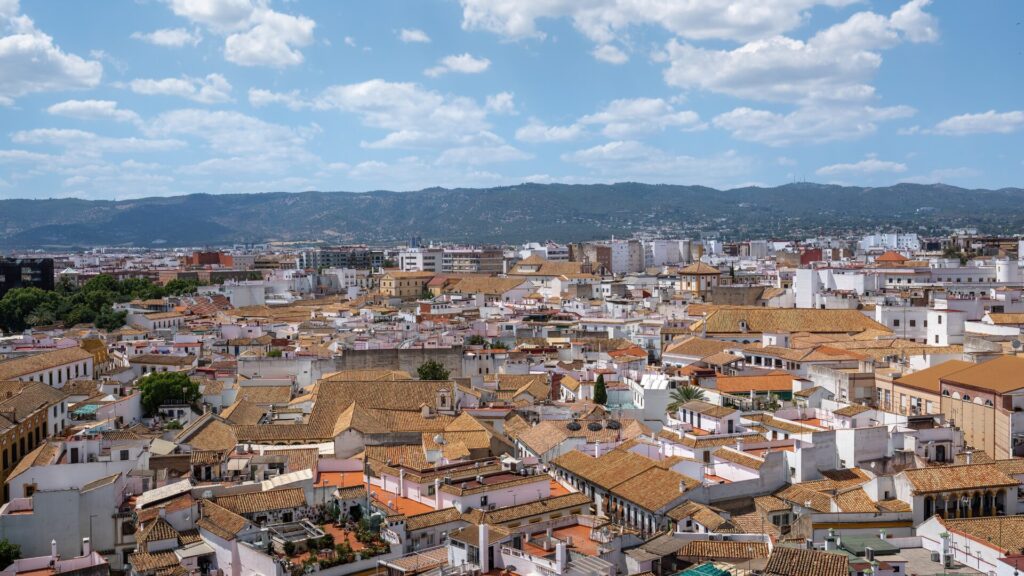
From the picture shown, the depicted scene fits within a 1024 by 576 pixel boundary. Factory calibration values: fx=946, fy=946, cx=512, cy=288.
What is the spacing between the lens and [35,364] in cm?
3694

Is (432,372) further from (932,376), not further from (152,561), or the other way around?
(152,561)

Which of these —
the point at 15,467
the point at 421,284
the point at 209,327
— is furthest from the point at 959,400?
the point at 421,284

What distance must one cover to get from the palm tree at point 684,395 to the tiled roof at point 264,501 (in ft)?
48.3

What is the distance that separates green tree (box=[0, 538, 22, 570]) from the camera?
19500 millimetres

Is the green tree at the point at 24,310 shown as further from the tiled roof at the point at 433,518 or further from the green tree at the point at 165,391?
the tiled roof at the point at 433,518

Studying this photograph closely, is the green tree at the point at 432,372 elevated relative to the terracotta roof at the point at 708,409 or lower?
lower

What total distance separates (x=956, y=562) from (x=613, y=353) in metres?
27.0

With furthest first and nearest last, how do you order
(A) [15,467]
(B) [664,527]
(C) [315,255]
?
(C) [315,255] < (A) [15,467] < (B) [664,527]

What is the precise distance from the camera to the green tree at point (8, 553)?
1950 cm

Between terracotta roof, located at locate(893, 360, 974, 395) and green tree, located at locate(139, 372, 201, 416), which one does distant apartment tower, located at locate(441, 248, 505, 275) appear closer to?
green tree, located at locate(139, 372, 201, 416)

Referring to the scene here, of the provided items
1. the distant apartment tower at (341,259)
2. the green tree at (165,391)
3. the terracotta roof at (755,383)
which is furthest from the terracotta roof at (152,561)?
the distant apartment tower at (341,259)

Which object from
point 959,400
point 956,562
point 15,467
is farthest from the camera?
point 959,400

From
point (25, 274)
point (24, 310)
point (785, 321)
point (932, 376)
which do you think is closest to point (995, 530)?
point (932, 376)

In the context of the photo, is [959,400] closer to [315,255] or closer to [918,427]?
[918,427]
